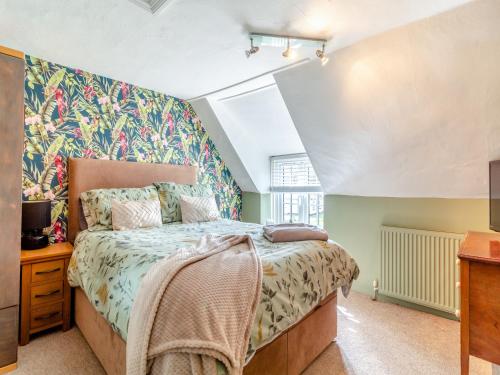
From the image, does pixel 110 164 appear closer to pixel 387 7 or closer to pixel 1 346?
pixel 1 346

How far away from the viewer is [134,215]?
237 cm

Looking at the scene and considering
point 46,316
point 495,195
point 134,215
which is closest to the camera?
point 495,195

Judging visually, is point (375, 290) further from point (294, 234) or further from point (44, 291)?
point (44, 291)

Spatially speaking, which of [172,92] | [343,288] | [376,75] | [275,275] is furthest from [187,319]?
[172,92]

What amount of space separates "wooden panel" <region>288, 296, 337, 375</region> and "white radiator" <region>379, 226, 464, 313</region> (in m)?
1.03

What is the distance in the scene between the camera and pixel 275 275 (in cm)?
131

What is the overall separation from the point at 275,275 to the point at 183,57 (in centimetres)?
199

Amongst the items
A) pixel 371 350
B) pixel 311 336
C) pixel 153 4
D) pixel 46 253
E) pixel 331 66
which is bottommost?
pixel 371 350

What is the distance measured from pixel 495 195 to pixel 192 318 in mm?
2132

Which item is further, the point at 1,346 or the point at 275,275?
the point at 1,346

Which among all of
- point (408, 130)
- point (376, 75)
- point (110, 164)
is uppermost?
point (376, 75)

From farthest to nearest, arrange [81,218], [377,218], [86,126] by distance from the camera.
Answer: [377,218] < [86,126] < [81,218]

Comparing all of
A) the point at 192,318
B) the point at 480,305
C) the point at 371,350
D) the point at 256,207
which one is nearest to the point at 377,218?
the point at 371,350

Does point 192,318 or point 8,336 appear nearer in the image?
point 192,318
